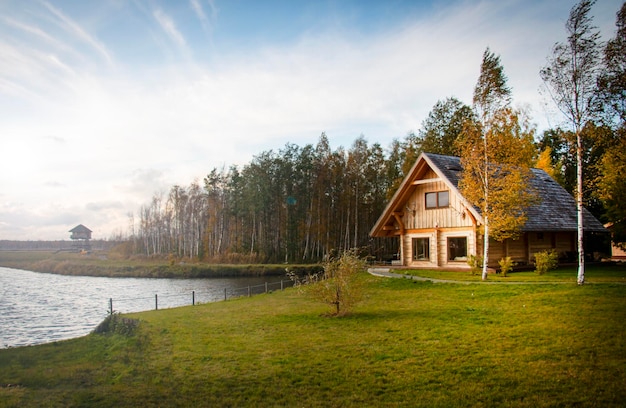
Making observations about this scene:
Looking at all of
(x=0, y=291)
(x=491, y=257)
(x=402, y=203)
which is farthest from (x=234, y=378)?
(x=0, y=291)

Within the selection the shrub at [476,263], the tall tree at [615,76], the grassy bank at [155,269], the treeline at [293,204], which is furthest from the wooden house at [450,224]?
the grassy bank at [155,269]

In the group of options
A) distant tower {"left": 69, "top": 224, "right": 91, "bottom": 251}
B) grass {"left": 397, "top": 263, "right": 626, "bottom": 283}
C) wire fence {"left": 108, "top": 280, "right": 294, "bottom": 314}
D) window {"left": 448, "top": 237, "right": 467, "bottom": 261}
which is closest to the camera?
grass {"left": 397, "top": 263, "right": 626, "bottom": 283}

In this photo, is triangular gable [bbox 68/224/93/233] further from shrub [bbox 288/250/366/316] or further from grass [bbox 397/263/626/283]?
shrub [bbox 288/250/366/316]

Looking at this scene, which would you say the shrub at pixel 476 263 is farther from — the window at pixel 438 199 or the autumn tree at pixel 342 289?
the autumn tree at pixel 342 289

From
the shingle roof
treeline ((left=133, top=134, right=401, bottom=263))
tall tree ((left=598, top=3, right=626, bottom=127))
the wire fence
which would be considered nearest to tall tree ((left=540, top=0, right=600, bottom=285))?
tall tree ((left=598, top=3, right=626, bottom=127))

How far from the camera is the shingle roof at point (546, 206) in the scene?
82.6 ft

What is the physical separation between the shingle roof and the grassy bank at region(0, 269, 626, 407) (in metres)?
10.6

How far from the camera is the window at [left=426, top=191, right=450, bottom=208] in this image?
26.1 m

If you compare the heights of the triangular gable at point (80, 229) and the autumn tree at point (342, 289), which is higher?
the triangular gable at point (80, 229)

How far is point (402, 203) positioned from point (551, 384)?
21.3m

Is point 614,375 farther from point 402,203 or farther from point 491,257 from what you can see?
point 402,203

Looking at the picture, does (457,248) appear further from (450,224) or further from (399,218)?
(399,218)

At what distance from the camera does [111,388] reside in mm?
8391

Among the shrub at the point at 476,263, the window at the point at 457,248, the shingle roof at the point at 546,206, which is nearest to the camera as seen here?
the shrub at the point at 476,263
